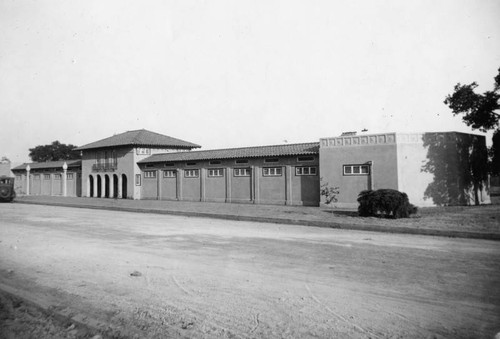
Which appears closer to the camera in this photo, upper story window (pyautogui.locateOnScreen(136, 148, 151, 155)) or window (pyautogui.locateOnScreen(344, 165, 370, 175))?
window (pyautogui.locateOnScreen(344, 165, 370, 175))

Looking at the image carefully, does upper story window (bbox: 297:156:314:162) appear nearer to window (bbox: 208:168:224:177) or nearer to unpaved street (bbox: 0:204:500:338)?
window (bbox: 208:168:224:177)

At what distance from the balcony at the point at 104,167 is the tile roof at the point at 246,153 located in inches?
179

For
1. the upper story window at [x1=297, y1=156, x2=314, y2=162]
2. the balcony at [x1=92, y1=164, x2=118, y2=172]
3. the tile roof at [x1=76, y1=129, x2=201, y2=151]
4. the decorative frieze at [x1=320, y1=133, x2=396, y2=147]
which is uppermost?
the tile roof at [x1=76, y1=129, x2=201, y2=151]

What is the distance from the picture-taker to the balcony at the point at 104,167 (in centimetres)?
4047

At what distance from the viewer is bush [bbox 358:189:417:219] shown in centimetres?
1585

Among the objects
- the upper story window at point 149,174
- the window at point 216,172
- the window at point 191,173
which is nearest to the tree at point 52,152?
the upper story window at point 149,174

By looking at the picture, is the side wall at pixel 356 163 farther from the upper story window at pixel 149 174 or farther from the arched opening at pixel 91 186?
the arched opening at pixel 91 186

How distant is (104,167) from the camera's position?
41.5 meters

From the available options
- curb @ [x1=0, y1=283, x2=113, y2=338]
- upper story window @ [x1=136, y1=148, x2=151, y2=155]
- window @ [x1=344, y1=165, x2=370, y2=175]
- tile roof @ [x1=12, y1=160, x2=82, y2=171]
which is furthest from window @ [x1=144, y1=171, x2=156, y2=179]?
curb @ [x1=0, y1=283, x2=113, y2=338]

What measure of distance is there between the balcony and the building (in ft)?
0.36

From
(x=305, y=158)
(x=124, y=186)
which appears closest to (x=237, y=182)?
(x=305, y=158)

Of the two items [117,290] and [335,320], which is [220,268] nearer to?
[117,290]

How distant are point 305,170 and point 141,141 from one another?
19.5m

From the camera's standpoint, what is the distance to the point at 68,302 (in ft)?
17.3
